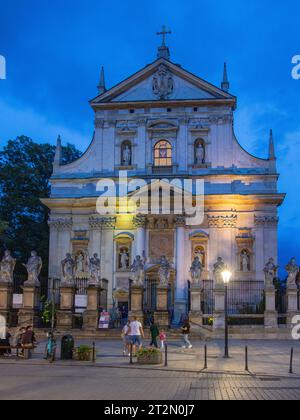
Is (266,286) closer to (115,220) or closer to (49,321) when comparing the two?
(49,321)

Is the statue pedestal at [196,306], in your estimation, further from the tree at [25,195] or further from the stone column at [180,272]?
the tree at [25,195]

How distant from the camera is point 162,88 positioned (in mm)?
43812

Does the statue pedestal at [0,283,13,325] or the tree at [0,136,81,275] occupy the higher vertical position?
the tree at [0,136,81,275]

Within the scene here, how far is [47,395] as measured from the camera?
1255cm

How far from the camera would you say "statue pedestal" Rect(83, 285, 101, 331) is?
31.0 m

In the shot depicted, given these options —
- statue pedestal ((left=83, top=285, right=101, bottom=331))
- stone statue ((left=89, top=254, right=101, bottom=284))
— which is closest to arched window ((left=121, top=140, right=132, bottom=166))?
stone statue ((left=89, top=254, right=101, bottom=284))

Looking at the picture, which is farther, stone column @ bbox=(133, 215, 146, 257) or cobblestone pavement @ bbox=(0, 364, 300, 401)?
stone column @ bbox=(133, 215, 146, 257)

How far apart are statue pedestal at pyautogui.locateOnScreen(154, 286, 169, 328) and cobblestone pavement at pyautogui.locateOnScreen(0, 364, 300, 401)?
1302cm

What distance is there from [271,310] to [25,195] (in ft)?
88.8

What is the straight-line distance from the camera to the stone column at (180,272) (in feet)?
130

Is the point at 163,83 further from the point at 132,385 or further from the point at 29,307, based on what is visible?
the point at 132,385

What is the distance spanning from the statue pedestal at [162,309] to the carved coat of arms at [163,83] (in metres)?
Result: 17.5

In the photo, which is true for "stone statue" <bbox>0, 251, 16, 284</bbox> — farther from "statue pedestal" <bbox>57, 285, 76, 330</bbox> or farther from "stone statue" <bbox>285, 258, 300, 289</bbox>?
"stone statue" <bbox>285, 258, 300, 289</bbox>

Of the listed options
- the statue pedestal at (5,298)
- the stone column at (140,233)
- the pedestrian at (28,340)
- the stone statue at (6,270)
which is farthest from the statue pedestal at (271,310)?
the pedestrian at (28,340)
